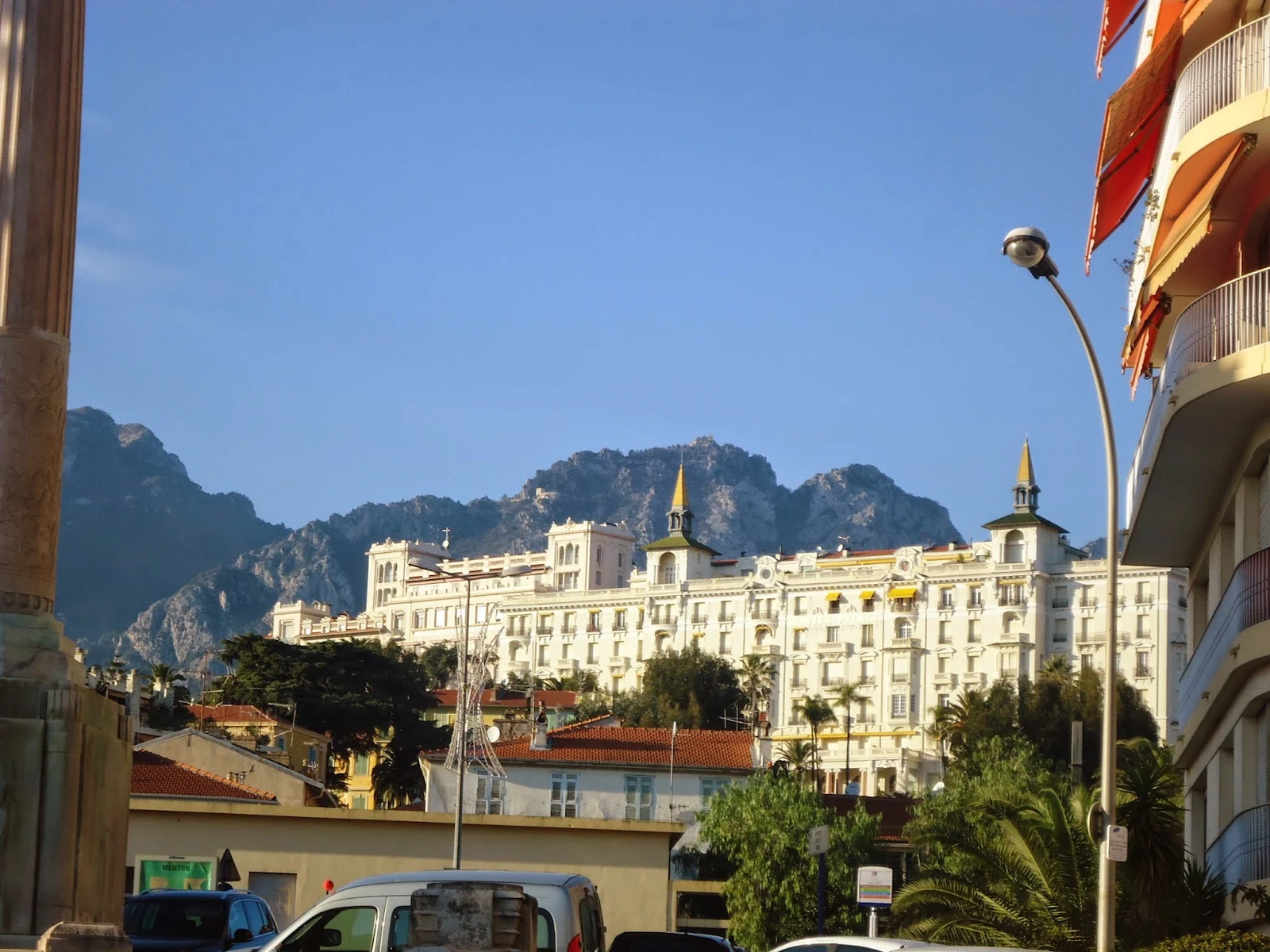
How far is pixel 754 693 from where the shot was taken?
154 m

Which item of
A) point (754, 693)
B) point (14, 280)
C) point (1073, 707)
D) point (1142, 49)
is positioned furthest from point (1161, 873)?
point (754, 693)

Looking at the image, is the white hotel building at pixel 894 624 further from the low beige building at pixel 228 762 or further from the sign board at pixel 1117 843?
the sign board at pixel 1117 843

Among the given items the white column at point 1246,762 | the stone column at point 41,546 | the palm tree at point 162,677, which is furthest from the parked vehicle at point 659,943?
the palm tree at point 162,677

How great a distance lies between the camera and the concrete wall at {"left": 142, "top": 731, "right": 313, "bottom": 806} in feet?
216

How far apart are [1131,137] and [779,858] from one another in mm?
36509

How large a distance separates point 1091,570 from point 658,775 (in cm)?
9097

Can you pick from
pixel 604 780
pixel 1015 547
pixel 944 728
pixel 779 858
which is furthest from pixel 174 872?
pixel 1015 547

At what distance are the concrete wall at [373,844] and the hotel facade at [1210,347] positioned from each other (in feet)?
73.5

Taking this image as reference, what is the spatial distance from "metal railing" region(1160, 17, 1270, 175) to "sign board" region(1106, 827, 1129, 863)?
325 inches

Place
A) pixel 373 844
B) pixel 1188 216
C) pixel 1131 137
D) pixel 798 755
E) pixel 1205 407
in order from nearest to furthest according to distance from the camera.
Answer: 1. pixel 1205 407
2. pixel 1188 216
3. pixel 1131 137
4. pixel 373 844
5. pixel 798 755

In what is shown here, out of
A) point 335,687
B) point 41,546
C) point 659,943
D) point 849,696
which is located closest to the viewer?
point 41,546

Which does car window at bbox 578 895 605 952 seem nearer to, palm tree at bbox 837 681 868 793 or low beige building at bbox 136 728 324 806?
low beige building at bbox 136 728 324 806

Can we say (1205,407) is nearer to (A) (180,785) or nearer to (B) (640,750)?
(A) (180,785)

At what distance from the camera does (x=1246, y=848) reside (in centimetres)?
2267
